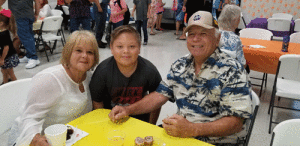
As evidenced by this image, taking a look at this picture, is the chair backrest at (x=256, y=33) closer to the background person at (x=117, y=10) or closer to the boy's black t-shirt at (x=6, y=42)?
the background person at (x=117, y=10)

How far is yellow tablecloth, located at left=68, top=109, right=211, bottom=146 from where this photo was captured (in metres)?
1.27

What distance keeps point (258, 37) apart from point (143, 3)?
3.26 m

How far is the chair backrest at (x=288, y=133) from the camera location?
139 cm

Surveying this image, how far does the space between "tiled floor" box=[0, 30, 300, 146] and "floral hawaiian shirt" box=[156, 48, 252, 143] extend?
141 cm

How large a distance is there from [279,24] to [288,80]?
269cm

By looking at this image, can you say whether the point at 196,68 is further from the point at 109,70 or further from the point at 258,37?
the point at 258,37

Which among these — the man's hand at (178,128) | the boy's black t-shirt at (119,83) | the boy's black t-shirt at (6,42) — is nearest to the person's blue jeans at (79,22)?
the boy's black t-shirt at (6,42)

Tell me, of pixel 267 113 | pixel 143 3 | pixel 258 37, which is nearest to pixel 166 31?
pixel 143 3

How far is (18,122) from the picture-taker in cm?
151

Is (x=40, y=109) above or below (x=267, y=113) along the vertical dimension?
above

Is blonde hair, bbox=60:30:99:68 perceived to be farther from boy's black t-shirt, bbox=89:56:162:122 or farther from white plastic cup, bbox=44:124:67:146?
white plastic cup, bbox=44:124:67:146

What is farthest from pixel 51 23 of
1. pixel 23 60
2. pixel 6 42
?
pixel 6 42

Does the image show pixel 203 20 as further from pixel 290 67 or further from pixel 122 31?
pixel 290 67

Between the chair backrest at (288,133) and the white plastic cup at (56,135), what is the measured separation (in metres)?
1.22
